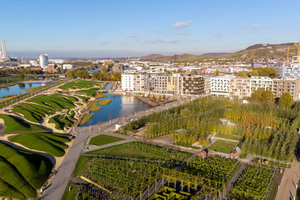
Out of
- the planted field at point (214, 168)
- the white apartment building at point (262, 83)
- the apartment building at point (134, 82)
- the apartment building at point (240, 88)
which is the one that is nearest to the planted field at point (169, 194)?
the planted field at point (214, 168)

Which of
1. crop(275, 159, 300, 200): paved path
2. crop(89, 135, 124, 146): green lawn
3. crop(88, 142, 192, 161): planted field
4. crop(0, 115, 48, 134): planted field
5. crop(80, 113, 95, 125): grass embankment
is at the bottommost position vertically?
crop(275, 159, 300, 200): paved path

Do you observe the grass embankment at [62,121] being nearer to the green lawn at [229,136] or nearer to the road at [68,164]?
the road at [68,164]

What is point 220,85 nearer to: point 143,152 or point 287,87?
point 287,87

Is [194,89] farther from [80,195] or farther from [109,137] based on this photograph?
[80,195]

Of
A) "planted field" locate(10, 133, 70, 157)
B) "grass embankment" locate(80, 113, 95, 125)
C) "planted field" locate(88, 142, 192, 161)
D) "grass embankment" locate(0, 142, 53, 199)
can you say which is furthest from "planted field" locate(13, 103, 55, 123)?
"planted field" locate(88, 142, 192, 161)

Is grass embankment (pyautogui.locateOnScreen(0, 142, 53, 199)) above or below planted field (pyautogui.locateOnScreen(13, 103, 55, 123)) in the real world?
below

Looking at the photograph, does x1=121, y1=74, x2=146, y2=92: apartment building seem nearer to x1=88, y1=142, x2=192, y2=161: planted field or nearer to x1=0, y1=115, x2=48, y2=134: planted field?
x1=0, y1=115, x2=48, y2=134: planted field
